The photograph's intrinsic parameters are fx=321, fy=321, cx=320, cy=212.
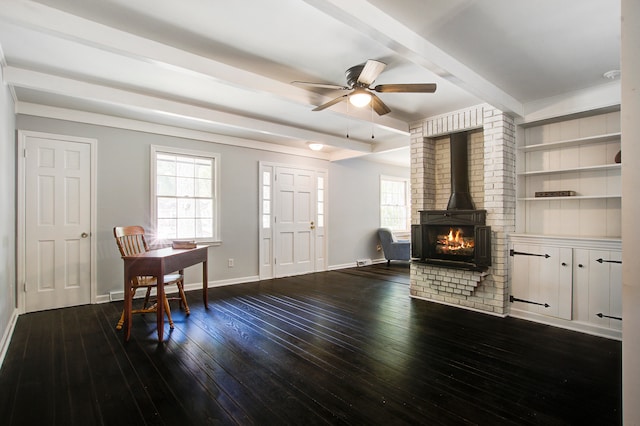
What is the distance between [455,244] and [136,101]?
4.19 metres

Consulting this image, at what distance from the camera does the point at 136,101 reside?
348cm

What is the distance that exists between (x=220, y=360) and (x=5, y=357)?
176 cm

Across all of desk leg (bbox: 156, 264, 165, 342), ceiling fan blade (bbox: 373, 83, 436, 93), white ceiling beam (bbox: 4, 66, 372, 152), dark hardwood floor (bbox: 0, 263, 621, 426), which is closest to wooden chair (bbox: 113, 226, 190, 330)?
dark hardwood floor (bbox: 0, 263, 621, 426)

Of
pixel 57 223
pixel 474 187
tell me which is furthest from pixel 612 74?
pixel 57 223

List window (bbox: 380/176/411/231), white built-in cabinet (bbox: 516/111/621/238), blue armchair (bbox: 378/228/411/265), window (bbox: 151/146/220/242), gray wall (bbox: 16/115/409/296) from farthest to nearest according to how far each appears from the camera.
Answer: window (bbox: 380/176/411/231) → blue armchair (bbox: 378/228/411/265) → window (bbox: 151/146/220/242) → gray wall (bbox: 16/115/409/296) → white built-in cabinet (bbox: 516/111/621/238)

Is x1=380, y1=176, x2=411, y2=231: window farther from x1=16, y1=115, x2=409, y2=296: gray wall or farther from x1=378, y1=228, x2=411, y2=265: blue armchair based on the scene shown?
x1=378, y1=228, x2=411, y2=265: blue armchair

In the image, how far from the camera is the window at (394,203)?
308 inches

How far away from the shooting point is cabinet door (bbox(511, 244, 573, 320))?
11.1 ft

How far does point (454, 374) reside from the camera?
7.66 feet

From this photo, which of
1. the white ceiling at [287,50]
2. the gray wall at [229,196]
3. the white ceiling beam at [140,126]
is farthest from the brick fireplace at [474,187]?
the white ceiling beam at [140,126]

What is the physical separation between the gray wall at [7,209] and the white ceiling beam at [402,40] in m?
3.00

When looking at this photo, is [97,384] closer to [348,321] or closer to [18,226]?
[348,321]

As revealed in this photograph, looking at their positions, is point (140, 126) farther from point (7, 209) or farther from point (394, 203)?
point (394, 203)

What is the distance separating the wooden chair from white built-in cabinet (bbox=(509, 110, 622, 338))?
3873mm
